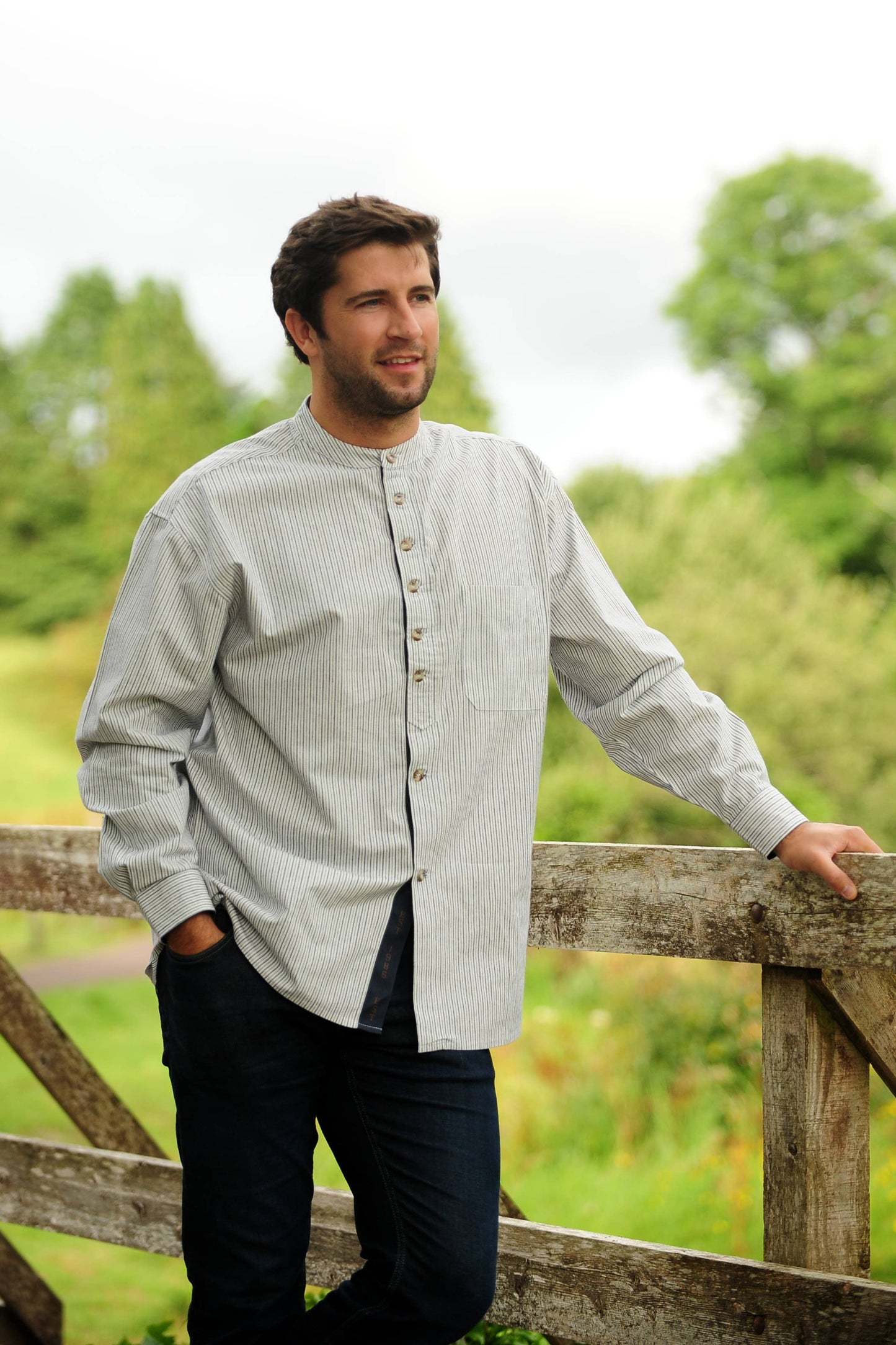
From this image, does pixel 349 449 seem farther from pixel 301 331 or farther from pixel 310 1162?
pixel 310 1162

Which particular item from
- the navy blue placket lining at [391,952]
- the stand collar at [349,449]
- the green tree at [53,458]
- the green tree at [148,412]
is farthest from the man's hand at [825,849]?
the green tree at [53,458]

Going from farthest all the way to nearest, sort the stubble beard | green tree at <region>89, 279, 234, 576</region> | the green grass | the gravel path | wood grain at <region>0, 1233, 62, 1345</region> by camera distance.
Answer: green tree at <region>89, 279, 234, 576</region> → the gravel path → the green grass → wood grain at <region>0, 1233, 62, 1345</region> → the stubble beard

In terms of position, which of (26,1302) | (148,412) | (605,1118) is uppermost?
(148,412)

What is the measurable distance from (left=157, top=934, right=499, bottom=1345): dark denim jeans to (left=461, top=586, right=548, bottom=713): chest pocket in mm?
404

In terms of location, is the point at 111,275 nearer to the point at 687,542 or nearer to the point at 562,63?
the point at 562,63

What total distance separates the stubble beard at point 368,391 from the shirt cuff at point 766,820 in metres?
0.78

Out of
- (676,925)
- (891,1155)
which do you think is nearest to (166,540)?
(676,925)

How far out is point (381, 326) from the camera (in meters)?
1.88

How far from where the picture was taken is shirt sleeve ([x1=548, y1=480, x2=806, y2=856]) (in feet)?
6.44

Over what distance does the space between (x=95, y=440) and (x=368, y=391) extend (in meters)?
32.3

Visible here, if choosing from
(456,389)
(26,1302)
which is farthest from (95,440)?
(26,1302)

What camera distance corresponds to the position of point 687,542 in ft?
59.2

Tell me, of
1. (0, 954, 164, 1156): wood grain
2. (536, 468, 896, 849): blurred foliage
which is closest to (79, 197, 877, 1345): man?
(0, 954, 164, 1156): wood grain

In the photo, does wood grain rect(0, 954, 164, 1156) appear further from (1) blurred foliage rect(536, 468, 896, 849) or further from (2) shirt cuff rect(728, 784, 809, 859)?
(1) blurred foliage rect(536, 468, 896, 849)
